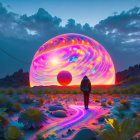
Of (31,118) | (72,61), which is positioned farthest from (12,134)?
(72,61)

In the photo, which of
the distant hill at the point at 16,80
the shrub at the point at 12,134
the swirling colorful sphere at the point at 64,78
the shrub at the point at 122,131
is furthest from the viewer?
the distant hill at the point at 16,80

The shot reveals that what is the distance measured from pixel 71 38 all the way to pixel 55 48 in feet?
6.77

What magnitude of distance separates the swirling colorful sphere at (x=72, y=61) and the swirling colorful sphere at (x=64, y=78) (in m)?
0.41

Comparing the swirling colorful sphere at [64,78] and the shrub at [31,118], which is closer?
the shrub at [31,118]

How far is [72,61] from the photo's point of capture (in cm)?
1769

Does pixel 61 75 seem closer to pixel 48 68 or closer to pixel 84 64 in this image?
pixel 48 68

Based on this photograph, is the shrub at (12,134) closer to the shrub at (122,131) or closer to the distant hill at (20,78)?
the shrub at (122,131)

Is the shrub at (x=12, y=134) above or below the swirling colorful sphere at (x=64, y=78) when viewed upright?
below

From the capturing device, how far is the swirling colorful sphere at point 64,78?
18.4 meters

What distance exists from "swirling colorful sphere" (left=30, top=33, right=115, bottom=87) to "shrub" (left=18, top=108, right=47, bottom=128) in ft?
44.0

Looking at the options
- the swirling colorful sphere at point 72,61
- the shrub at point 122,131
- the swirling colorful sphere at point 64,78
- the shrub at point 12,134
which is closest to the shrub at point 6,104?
the shrub at point 12,134

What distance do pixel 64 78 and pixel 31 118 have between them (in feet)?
48.6

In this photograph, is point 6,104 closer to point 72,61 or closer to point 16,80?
point 72,61

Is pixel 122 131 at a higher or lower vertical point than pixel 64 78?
lower
